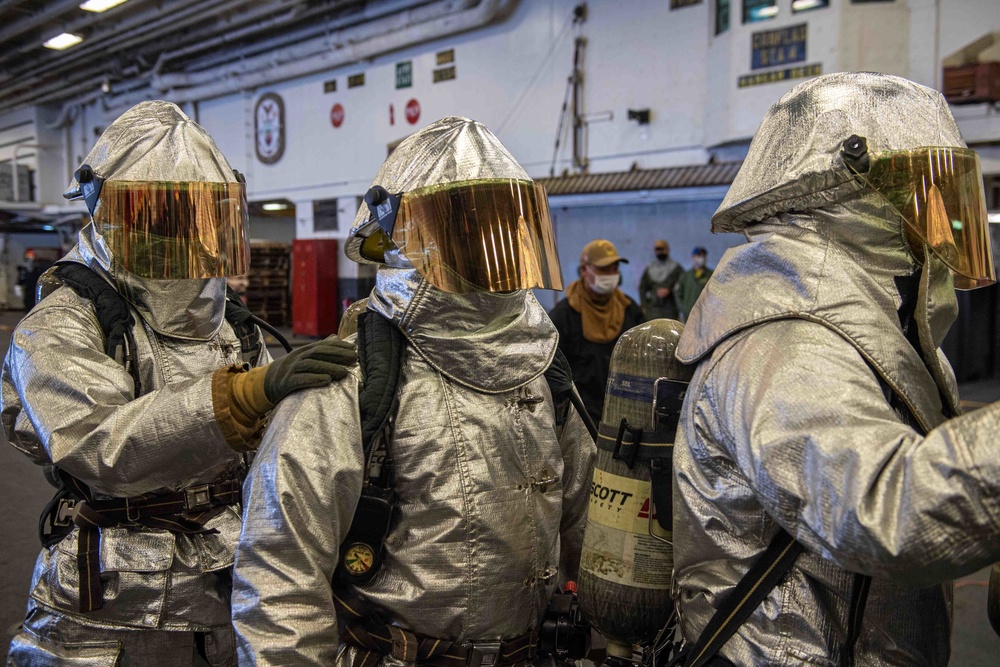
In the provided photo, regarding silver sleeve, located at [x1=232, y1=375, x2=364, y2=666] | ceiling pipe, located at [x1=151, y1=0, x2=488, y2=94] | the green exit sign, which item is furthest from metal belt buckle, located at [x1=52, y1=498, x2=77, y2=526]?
the green exit sign

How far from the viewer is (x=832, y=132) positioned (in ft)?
4.68

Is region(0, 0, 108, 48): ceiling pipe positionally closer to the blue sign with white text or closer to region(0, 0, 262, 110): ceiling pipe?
Answer: region(0, 0, 262, 110): ceiling pipe

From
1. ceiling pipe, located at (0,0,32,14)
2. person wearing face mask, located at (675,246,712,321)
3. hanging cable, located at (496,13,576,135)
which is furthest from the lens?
ceiling pipe, located at (0,0,32,14)

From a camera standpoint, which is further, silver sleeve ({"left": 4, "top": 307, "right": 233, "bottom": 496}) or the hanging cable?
the hanging cable

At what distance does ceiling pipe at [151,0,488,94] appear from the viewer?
477 inches

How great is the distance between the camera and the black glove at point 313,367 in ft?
5.26

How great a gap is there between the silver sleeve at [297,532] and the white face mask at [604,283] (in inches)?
136

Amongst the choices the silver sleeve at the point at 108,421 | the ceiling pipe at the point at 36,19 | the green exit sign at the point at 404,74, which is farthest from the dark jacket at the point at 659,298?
the ceiling pipe at the point at 36,19

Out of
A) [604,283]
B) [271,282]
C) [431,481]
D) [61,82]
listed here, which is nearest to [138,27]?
[271,282]

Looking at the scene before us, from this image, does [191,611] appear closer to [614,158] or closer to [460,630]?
[460,630]

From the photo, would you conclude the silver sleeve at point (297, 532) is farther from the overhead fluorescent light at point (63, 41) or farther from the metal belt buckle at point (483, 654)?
the overhead fluorescent light at point (63, 41)

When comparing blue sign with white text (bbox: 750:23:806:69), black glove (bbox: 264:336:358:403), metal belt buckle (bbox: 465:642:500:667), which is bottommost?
metal belt buckle (bbox: 465:642:500:667)

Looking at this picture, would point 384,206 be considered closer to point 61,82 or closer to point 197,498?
point 197,498

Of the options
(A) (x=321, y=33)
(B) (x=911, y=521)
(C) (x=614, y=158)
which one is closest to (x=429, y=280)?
(B) (x=911, y=521)
